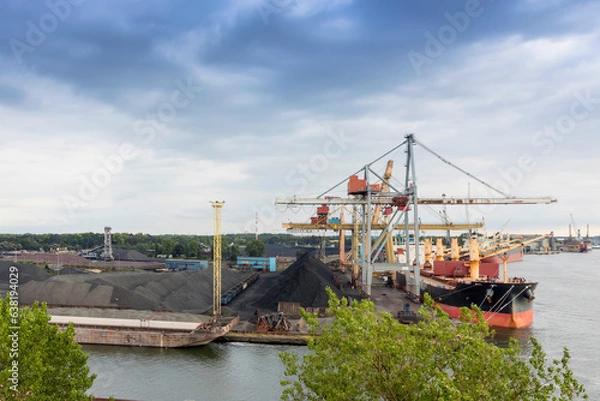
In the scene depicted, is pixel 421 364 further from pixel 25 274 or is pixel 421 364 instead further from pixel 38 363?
pixel 25 274

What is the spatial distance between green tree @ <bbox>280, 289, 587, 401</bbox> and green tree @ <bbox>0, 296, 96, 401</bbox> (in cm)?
567

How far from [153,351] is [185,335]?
6.40 ft

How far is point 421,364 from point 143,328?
2184cm

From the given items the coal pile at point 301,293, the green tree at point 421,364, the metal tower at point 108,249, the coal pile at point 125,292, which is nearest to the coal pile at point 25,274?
the coal pile at point 125,292

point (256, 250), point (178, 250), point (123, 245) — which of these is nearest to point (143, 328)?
point (256, 250)

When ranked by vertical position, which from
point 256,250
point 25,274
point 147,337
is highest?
point 256,250

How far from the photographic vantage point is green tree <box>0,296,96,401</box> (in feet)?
35.5

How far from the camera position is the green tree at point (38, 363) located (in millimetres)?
10820

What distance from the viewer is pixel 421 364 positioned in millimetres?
10555

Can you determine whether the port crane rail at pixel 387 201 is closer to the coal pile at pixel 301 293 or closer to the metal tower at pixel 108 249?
the coal pile at pixel 301 293

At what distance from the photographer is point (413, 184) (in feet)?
132

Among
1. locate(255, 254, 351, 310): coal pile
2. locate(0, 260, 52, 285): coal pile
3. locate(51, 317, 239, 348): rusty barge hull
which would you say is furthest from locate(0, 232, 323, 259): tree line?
locate(51, 317, 239, 348): rusty barge hull

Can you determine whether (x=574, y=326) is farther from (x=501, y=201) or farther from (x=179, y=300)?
(x=179, y=300)

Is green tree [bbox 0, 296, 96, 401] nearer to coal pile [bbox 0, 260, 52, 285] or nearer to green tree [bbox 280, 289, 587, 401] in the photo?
green tree [bbox 280, 289, 587, 401]
